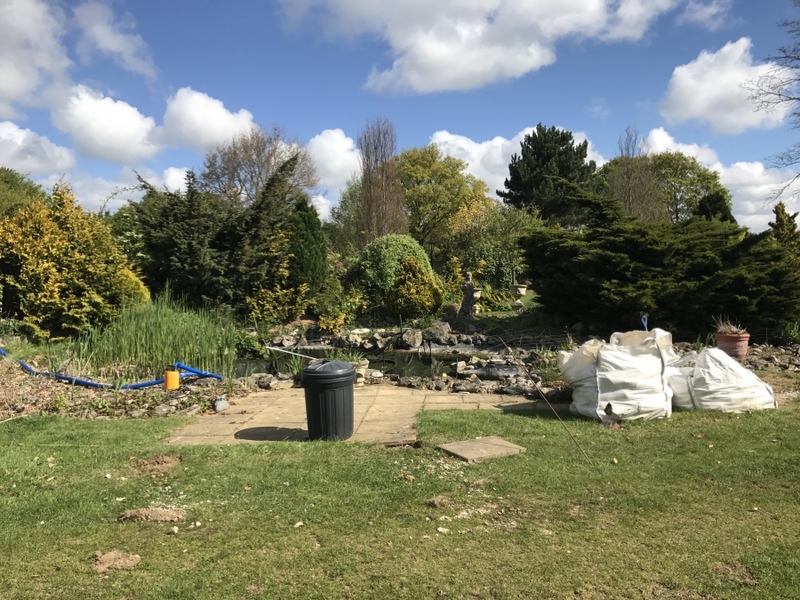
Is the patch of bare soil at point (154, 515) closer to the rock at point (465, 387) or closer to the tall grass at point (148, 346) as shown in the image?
the rock at point (465, 387)

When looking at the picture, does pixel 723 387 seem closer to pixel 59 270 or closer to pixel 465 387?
pixel 465 387

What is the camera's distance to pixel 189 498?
4.14 metres

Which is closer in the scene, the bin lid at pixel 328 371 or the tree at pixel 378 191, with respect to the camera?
the bin lid at pixel 328 371

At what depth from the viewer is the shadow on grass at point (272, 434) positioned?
588 centimetres

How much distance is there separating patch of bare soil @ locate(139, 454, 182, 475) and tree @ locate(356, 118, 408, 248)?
77.3ft

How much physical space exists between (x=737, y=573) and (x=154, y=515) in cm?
344

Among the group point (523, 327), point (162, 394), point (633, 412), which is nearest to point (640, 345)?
point (633, 412)

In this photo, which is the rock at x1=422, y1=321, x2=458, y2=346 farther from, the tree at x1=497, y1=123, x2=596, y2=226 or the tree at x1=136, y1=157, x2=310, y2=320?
the tree at x1=497, y1=123, x2=596, y2=226

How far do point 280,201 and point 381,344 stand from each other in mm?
4479

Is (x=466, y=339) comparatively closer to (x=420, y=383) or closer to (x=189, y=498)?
(x=420, y=383)

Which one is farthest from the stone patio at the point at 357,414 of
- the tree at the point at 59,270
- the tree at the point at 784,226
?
the tree at the point at 784,226

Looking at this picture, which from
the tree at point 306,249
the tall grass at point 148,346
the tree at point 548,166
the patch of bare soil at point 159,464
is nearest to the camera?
the patch of bare soil at point 159,464

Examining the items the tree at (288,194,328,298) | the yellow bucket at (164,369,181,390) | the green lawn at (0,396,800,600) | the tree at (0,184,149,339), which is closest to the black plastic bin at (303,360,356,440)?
the green lawn at (0,396,800,600)

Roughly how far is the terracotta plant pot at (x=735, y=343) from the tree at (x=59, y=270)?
1057 centimetres
